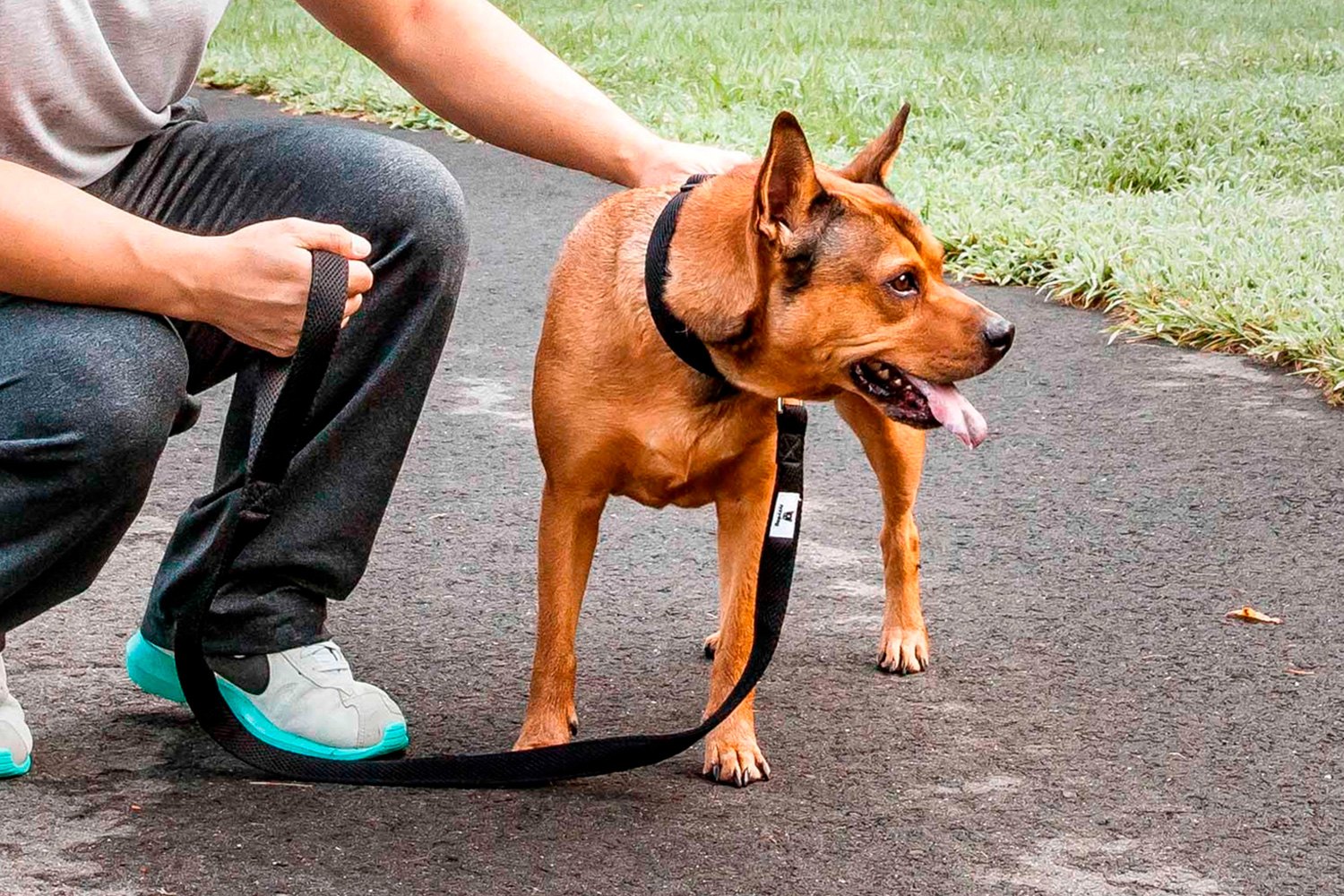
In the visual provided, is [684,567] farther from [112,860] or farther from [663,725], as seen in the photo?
[112,860]

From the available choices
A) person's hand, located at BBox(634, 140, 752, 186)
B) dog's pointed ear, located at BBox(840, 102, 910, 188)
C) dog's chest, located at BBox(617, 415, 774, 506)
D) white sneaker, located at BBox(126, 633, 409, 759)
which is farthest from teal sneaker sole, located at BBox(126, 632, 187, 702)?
dog's pointed ear, located at BBox(840, 102, 910, 188)

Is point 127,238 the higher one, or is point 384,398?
point 127,238

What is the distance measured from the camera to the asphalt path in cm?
261

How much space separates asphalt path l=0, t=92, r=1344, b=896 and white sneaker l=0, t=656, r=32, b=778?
1.2 inches

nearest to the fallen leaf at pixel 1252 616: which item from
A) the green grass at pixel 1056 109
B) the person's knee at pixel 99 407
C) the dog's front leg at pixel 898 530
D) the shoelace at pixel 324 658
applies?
the dog's front leg at pixel 898 530

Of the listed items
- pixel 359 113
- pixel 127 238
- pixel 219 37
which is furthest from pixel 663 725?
pixel 219 37

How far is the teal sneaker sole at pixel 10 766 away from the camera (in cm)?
276

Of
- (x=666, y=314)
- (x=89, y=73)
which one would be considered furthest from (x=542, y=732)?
(x=89, y=73)

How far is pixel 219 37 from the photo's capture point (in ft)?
41.1

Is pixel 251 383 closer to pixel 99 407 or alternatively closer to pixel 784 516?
pixel 99 407

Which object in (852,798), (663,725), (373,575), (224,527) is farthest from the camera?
(373,575)

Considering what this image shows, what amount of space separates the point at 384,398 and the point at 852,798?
3.42ft

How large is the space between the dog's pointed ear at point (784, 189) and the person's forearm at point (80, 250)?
89 cm

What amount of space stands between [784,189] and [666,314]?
290 millimetres
